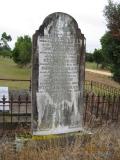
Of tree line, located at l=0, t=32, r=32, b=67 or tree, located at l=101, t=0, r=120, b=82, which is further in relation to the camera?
tree line, located at l=0, t=32, r=32, b=67

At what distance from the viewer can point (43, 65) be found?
21.1 feet

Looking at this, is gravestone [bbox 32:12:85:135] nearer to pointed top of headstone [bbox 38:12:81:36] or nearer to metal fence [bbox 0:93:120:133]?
pointed top of headstone [bbox 38:12:81:36]

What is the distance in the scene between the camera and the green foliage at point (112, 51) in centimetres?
1392

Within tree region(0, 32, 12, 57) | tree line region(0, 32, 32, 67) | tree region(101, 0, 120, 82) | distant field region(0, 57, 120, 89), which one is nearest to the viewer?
tree region(101, 0, 120, 82)

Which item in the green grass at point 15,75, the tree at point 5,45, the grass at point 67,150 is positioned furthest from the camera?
the tree at point 5,45

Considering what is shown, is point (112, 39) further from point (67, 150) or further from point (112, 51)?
point (67, 150)

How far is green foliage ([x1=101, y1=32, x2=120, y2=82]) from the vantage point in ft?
45.7

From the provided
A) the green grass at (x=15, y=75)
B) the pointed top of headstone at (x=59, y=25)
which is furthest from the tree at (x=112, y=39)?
the pointed top of headstone at (x=59, y=25)

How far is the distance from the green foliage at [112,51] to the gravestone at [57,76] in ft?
23.6

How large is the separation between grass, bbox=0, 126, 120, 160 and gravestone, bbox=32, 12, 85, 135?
39cm

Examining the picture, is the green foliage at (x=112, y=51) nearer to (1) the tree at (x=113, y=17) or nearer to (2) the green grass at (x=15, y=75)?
(1) the tree at (x=113, y=17)

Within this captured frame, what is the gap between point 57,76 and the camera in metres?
6.57

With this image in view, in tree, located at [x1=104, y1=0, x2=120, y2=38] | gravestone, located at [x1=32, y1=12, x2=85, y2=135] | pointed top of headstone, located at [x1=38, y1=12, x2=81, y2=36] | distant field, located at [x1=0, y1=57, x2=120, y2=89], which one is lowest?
distant field, located at [x1=0, y1=57, x2=120, y2=89]

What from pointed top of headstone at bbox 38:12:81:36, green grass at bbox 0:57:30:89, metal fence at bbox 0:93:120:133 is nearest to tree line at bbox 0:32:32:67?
green grass at bbox 0:57:30:89
